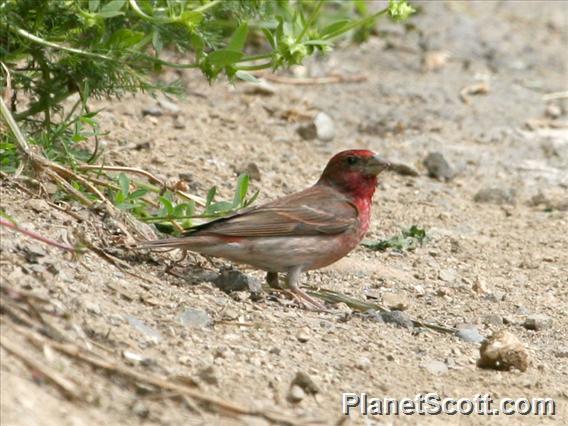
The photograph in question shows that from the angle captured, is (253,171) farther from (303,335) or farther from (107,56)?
(303,335)

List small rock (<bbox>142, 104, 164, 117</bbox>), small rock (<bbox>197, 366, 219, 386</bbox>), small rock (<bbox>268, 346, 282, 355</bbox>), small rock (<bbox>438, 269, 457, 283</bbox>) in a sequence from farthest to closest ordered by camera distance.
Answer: small rock (<bbox>142, 104, 164, 117</bbox>)
small rock (<bbox>438, 269, 457, 283</bbox>)
small rock (<bbox>268, 346, 282, 355</bbox>)
small rock (<bbox>197, 366, 219, 386</bbox>)

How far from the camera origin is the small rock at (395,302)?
6090 mm

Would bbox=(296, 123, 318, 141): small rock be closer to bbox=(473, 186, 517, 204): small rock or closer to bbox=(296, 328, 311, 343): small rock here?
bbox=(473, 186, 517, 204): small rock

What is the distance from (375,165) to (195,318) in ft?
6.30

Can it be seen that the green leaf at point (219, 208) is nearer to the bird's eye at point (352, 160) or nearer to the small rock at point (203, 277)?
the small rock at point (203, 277)

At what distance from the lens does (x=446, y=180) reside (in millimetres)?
8852

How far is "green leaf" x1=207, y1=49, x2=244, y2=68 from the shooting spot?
5.95 meters

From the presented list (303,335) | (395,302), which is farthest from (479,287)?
(303,335)

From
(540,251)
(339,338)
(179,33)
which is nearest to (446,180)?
(540,251)

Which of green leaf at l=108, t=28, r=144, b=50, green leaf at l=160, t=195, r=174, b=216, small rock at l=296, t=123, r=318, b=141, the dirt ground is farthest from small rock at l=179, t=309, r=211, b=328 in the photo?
small rock at l=296, t=123, r=318, b=141

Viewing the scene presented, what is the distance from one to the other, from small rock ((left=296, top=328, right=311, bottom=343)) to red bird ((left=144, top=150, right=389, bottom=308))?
0.61 metres

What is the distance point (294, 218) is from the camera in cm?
627

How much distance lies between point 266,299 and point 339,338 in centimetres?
70

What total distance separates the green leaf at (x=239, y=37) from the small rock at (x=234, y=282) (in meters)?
1.11
